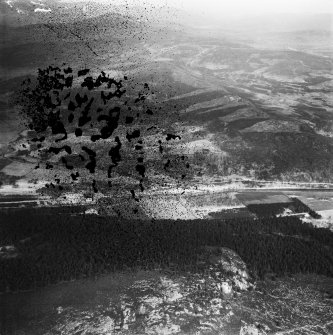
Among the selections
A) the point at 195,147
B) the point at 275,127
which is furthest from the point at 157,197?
the point at 275,127

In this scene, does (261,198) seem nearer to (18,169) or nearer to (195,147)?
(195,147)

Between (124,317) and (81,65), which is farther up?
(81,65)

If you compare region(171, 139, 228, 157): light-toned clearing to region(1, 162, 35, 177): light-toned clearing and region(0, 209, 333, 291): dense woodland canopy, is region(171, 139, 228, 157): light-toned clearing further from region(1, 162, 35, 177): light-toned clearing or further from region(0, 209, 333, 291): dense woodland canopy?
region(1, 162, 35, 177): light-toned clearing

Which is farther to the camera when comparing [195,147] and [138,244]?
[195,147]

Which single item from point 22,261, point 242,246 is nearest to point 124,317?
point 22,261

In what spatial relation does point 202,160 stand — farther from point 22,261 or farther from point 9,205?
point 22,261

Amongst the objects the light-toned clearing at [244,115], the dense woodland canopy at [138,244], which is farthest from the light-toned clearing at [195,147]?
the dense woodland canopy at [138,244]

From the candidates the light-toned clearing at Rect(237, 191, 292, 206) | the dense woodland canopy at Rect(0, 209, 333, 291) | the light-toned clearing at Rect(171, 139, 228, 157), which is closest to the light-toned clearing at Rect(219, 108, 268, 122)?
the light-toned clearing at Rect(171, 139, 228, 157)
